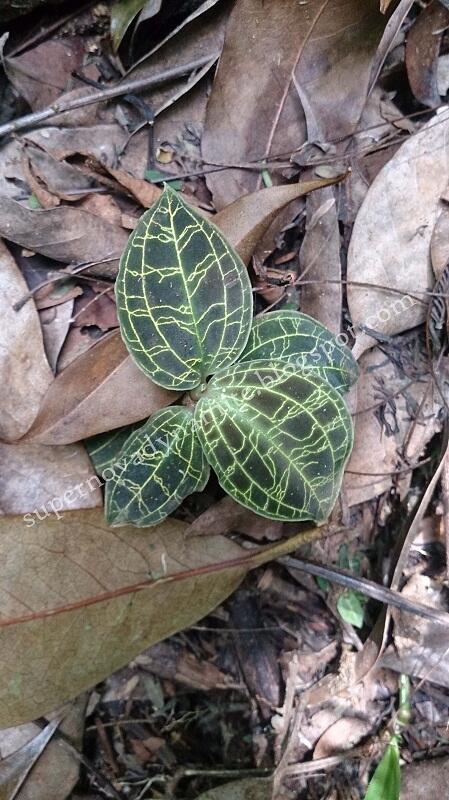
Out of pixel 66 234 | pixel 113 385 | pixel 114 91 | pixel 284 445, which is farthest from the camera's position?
pixel 114 91

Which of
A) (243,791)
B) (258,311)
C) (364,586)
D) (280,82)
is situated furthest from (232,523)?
(280,82)

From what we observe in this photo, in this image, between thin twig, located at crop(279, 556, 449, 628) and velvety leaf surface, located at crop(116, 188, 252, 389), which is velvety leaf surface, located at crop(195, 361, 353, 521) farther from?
thin twig, located at crop(279, 556, 449, 628)

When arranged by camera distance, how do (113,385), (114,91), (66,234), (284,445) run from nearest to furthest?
(284,445) → (113,385) → (66,234) → (114,91)

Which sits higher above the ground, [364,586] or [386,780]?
[364,586]

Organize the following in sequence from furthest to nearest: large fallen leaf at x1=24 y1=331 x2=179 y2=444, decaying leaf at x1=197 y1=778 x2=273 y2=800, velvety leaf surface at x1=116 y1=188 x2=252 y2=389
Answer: decaying leaf at x1=197 y1=778 x2=273 y2=800 < large fallen leaf at x1=24 y1=331 x2=179 y2=444 < velvety leaf surface at x1=116 y1=188 x2=252 y2=389

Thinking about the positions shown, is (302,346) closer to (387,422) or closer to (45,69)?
(387,422)

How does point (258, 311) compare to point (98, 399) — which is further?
point (258, 311)

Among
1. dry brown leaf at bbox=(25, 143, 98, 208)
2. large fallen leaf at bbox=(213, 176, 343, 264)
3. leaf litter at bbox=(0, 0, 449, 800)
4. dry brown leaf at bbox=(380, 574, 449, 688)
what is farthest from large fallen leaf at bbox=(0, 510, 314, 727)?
dry brown leaf at bbox=(25, 143, 98, 208)
